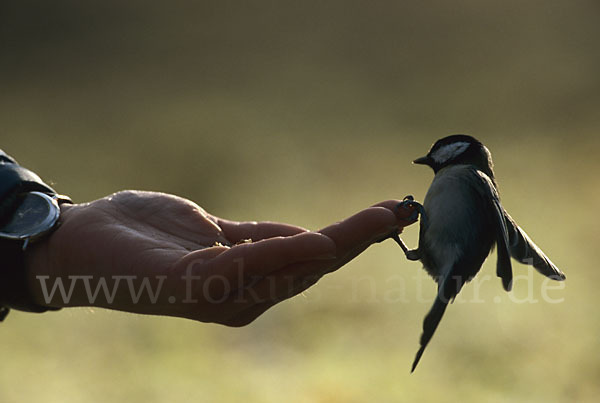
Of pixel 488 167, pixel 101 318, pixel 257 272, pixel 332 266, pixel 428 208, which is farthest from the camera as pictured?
pixel 101 318

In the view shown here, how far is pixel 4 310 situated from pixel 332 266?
40.0 inches

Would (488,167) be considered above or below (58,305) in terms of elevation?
above

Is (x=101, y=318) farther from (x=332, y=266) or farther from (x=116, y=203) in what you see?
(x=332, y=266)

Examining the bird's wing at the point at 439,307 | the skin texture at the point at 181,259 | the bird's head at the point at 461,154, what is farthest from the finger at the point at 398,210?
the bird's head at the point at 461,154

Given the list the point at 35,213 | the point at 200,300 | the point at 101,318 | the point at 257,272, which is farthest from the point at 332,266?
the point at 101,318

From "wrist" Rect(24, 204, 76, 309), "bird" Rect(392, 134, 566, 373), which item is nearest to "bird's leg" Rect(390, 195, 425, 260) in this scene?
"bird" Rect(392, 134, 566, 373)

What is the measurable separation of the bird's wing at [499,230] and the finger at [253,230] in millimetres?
630

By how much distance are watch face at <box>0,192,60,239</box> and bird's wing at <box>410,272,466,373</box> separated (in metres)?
1.13

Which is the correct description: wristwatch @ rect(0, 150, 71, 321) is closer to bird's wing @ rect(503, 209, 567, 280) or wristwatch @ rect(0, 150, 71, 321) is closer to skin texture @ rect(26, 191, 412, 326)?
skin texture @ rect(26, 191, 412, 326)

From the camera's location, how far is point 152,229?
6.55 ft

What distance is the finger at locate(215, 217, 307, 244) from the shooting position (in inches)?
82.8

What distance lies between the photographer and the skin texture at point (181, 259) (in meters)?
1.55

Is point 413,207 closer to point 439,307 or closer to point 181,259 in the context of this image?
point 439,307

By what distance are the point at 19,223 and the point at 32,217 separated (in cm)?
5
